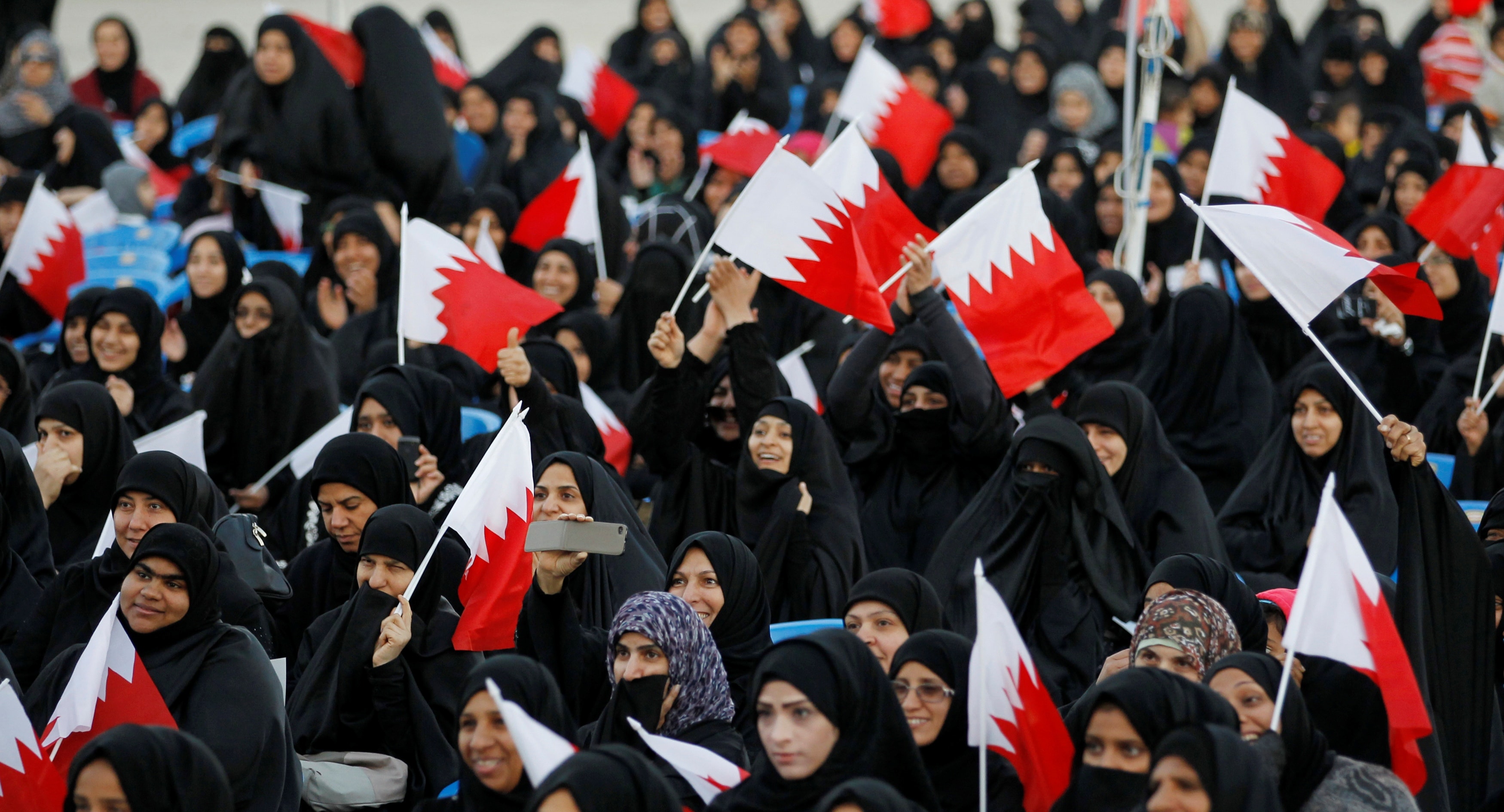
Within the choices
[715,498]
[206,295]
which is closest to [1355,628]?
[715,498]

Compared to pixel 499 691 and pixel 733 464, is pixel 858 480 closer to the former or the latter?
pixel 733 464

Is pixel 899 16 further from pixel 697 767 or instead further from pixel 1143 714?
pixel 1143 714

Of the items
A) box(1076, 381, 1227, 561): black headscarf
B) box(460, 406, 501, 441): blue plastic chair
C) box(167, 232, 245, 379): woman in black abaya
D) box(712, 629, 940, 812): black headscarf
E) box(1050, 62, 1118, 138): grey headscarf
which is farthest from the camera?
box(1050, 62, 1118, 138): grey headscarf

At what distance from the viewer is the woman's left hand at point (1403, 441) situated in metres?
4.12

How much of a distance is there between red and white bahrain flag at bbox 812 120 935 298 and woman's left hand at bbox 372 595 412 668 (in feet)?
7.14

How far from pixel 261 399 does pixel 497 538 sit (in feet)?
7.41

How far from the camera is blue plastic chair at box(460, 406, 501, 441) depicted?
6.14 m

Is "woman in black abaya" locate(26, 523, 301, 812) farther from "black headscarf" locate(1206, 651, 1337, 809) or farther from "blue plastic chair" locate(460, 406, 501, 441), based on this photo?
"blue plastic chair" locate(460, 406, 501, 441)

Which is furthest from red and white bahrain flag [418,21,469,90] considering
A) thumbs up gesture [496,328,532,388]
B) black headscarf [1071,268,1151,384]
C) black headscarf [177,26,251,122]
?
thumbs up gesture [496,328,532,388]

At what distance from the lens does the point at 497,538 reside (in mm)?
4258

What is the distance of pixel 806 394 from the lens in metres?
6.43

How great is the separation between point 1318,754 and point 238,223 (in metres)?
6.61

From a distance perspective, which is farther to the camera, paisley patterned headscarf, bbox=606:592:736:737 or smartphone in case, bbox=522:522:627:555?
smartphone in case, bbox=522:522:627:555

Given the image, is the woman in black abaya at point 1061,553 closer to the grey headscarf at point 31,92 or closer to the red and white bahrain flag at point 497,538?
the red and white bahrain flag at point 497,538
